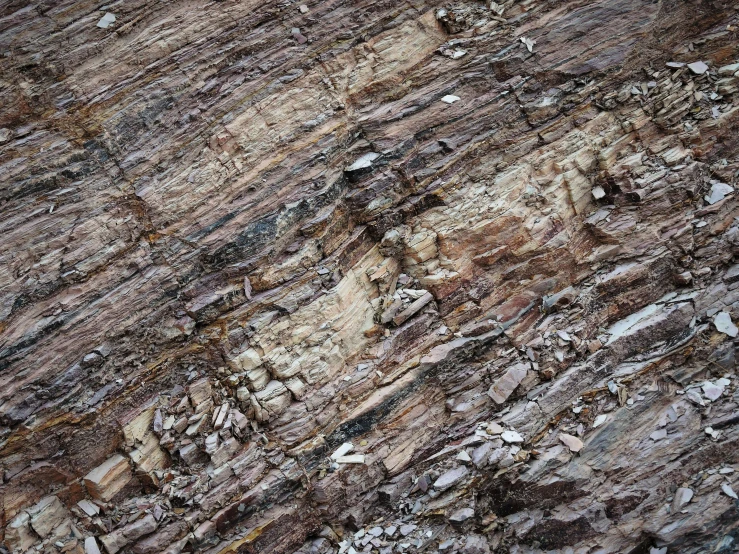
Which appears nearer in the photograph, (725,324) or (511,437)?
(511,437)

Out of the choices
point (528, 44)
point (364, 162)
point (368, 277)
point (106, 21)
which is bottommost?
point (368, 277)

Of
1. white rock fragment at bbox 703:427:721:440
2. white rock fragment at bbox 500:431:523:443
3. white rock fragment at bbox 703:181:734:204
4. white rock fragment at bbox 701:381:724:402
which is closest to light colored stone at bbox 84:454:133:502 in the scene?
white rock fragment at bbox 500:431:523:443

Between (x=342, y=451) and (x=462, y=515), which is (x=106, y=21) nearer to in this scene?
(x=342, y=451)

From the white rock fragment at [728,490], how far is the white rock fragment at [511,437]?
8.41ft

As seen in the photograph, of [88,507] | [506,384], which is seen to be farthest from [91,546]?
[506,384]

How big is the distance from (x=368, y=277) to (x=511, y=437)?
9.95 feet

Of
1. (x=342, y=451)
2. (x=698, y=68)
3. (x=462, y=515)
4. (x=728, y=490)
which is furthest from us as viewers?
(x=698, y=68)

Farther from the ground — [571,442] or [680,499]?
[571,442]

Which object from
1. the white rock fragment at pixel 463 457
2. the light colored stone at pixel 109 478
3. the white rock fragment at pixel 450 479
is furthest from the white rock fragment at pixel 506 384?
the light colored stone at pixel 109 478

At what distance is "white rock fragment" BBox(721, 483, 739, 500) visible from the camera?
8062 millimetres

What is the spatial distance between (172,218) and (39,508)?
4.12 m

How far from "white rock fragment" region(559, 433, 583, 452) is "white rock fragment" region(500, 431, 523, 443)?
1.83 feet

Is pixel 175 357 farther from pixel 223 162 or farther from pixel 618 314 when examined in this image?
pixel 618 314

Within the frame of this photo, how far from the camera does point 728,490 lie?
8.10 metres
